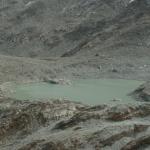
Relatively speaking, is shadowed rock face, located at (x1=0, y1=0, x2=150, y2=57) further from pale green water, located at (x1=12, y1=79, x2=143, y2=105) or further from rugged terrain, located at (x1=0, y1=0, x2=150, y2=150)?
pale green water, located at (x1=12, y1=79, x2=143, y2=105)

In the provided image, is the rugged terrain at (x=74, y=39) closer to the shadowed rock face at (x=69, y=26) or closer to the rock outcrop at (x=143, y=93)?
the shadowed rock face at (x=69, y=26)

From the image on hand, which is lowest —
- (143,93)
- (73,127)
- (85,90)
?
(73,127)

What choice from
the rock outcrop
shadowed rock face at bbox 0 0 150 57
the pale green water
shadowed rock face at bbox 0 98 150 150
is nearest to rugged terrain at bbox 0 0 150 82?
shadowed rock face at bbox 0 0 150 57

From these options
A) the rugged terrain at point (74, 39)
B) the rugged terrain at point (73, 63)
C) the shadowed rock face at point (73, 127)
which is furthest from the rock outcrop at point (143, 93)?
the shadowed rock face at point (73, 127)

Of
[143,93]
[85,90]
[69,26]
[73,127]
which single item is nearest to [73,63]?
[85,90]

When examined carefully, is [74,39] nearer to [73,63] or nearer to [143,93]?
[73,63]

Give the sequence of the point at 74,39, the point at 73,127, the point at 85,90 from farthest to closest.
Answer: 1. the point at 74,39
2. the point at 85,90
3. the point at 73,127

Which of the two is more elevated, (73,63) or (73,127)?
(73,63)
